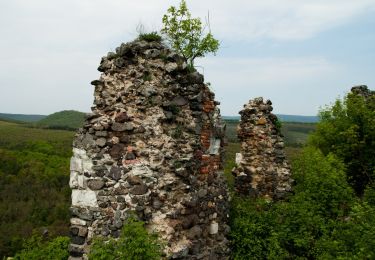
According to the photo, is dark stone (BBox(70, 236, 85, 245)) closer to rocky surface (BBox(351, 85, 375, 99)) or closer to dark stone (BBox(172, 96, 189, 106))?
dark stone (BBox(172, 96, 189, 106))

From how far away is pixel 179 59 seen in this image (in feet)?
20.7

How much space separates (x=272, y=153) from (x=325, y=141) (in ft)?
26.3

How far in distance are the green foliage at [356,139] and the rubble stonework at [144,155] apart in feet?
34.3

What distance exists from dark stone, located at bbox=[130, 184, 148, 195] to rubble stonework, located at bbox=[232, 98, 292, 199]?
6.09 m

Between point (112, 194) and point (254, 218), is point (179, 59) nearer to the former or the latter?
point (112, 194)

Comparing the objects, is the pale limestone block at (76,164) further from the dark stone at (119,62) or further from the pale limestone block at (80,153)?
the dark stone at (119,62)

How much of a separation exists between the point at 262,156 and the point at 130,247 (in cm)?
714

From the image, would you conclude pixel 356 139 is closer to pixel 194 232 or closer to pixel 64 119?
pixel 194 232

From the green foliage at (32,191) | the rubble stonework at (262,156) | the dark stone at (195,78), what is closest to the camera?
the dark stone at (195,78)

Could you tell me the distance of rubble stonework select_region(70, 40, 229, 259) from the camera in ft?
18.8

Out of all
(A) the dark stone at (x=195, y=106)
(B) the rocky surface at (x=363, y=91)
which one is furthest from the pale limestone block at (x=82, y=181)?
(B) the rocky surface at (x=363, y=91)

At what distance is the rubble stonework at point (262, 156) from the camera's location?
11172 millimetres

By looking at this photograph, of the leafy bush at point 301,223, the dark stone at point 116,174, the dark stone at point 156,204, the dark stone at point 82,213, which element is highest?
the dark stone at point 116,174

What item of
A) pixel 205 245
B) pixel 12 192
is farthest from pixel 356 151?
pixel 12 192
